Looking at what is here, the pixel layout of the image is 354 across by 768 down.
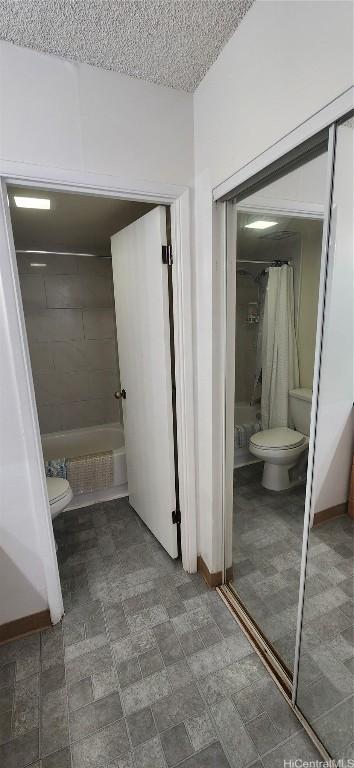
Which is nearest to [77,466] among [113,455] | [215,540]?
[113,455]

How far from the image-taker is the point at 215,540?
65.5 inches

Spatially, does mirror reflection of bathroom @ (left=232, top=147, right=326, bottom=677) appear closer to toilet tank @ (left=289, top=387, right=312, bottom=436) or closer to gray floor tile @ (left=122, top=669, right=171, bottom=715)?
toilet tank @ (left=289, top=387, right=312, bottom=436)

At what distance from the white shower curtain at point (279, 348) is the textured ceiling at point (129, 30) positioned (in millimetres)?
838

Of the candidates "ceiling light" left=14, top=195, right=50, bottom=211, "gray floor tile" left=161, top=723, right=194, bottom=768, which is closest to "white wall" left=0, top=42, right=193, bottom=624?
"ceiling light" left=14, top=195, right=50, bottom=211

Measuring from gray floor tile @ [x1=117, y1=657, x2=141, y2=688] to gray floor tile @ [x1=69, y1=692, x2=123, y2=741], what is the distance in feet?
0.19

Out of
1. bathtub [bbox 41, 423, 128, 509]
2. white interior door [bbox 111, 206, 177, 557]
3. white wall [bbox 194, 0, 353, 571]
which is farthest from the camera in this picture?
bathtub [bbox 41, 423, 128, 509]

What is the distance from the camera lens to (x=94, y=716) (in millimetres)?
1181

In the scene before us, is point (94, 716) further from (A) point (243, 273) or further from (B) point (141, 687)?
(A) point (243, 273)

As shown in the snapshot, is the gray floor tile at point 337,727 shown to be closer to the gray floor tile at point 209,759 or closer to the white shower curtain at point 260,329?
the gray floor tile at point 209,759

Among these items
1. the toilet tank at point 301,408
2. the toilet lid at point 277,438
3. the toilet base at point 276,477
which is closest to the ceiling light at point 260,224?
the toilet tank at point 301,408

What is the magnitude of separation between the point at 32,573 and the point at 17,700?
1.42 ft

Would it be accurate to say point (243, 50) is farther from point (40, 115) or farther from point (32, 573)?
point (32, 573)

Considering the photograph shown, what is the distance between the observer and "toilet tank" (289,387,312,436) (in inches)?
47.5

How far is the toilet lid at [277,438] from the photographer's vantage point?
4.75 ft
